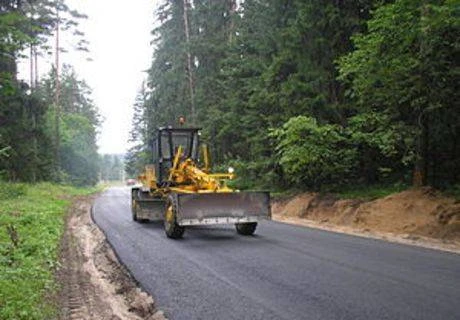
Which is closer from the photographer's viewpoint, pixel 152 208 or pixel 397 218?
pixel 397 218

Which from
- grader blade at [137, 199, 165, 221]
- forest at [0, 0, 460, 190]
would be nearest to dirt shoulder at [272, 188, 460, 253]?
forest at [0, 0, 460, 190]

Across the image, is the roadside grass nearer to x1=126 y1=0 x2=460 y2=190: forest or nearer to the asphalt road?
the asphalt road

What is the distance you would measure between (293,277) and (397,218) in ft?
21.0

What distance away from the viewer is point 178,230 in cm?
1270

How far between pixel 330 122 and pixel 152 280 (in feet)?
37.2

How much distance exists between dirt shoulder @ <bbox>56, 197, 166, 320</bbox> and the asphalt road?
228 mm

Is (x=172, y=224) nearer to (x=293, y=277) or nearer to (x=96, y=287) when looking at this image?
(x=96, y=287)

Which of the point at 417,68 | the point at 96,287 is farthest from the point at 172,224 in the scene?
the point at 417,68

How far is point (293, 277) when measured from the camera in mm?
8086

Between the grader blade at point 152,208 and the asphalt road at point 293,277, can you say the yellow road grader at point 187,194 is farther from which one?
the asphalt road at point 293,277

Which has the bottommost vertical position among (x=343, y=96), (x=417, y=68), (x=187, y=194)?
(x=187, y=194)

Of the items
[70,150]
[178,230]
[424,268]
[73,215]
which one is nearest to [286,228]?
[178,230]

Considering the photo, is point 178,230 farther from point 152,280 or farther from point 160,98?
point 160,98

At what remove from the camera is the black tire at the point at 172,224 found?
495 inches
